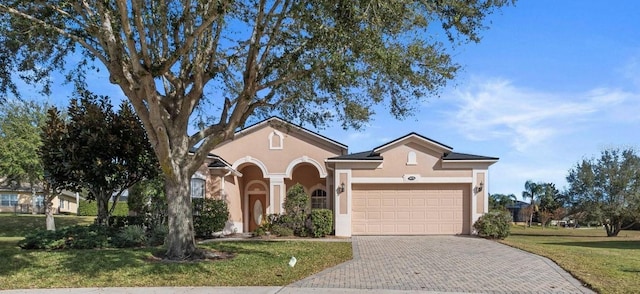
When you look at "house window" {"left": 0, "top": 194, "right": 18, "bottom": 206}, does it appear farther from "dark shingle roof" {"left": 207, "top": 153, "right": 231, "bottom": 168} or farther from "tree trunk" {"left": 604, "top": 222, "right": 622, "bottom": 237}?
"tree trunk" {"left": 604, "top": 222, "right": 622, "bottom": 237}

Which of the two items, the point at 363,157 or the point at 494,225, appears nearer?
the point at 494,225

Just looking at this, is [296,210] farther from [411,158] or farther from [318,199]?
[411,158]

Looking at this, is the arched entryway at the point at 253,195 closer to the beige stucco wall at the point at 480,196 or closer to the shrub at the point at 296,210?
the shrub at the point at 296,210

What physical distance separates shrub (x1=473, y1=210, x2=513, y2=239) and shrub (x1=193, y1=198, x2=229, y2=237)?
10880 mm

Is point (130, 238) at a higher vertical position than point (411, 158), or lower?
lower

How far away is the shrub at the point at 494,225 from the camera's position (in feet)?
61.3

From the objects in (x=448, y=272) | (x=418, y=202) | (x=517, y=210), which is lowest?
(x=517, y=210)

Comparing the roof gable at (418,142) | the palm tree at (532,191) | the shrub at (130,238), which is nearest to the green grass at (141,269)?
the shrub at (130,238)

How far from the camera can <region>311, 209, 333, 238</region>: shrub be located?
18.9 m

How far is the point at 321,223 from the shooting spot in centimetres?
1895

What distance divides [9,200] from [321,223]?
43.2 m

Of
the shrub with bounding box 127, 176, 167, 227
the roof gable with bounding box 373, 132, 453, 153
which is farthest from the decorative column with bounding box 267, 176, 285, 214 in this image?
the shrub with bounding box 127, 176, 167, 227

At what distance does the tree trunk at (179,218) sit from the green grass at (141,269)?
25.3 inches

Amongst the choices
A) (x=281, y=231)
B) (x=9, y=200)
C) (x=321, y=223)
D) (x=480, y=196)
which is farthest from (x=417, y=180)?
(x=9, y=200)
